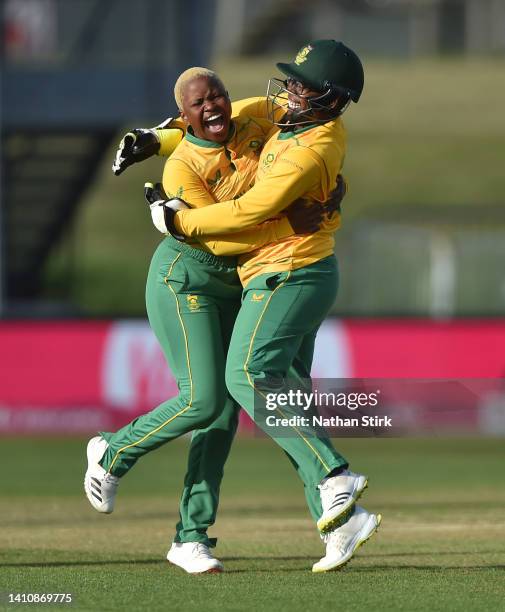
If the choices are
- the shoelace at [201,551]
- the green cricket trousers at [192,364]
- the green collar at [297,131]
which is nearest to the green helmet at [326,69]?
the green collar at [297,131]

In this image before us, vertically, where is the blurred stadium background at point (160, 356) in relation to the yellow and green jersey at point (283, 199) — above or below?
below

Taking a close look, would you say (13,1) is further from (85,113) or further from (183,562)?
(183,562)

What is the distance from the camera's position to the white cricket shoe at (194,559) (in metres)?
6.34

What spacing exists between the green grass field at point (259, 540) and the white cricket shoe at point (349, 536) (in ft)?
0.33

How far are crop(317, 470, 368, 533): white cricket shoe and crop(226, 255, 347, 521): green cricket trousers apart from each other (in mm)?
70

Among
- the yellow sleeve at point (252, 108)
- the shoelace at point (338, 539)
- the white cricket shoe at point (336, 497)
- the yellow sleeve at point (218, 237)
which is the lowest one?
the shoelace at point (338, 539)

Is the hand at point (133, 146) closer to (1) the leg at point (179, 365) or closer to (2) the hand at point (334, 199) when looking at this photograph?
(1) the leg at point (179, 365)

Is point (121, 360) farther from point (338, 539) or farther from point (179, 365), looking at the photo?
point (338, 539)

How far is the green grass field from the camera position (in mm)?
5652

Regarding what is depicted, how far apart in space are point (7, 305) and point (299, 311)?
15.6 meters

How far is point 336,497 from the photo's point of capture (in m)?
6.01

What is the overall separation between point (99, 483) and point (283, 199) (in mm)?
1559

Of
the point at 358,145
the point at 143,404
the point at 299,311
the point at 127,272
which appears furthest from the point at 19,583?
the point at 358,145

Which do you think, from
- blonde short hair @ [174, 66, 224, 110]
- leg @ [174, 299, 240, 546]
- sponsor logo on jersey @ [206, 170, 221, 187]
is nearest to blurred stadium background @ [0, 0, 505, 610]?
leg @ [174, 299, 240, 546]
